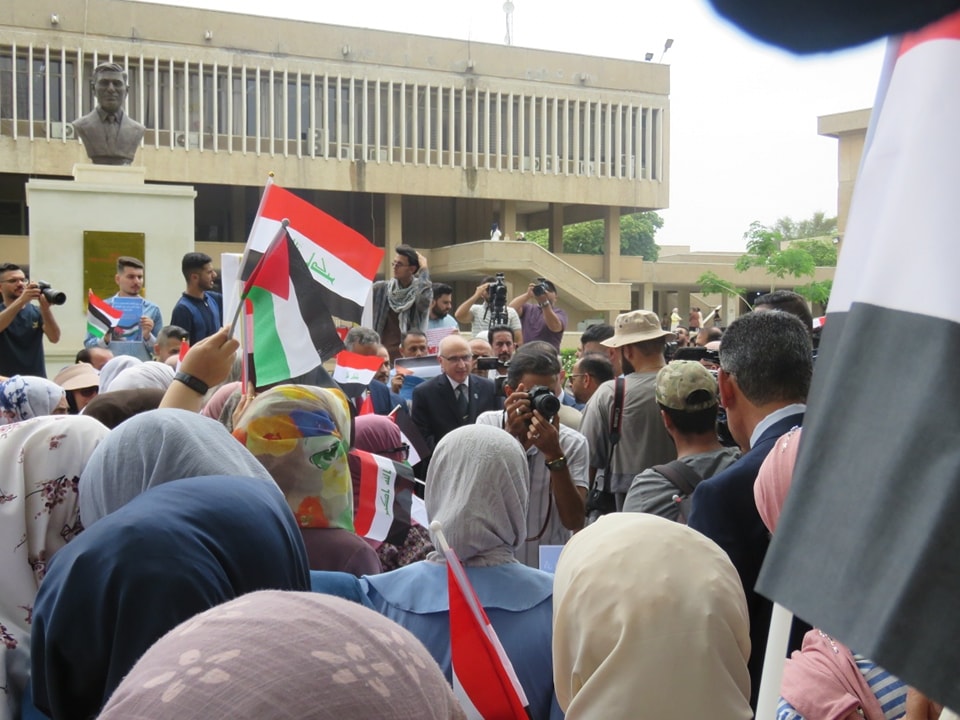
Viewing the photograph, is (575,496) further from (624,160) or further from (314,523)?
(624,160)

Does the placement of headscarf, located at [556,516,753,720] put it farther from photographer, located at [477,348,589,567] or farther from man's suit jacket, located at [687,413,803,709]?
photographer, located at [477,348,589,567]

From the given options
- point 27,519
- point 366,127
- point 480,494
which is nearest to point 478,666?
point 480,494

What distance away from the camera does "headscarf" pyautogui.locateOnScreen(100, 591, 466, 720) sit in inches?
45.1

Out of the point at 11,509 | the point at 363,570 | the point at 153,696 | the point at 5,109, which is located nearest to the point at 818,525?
the point at 153,696

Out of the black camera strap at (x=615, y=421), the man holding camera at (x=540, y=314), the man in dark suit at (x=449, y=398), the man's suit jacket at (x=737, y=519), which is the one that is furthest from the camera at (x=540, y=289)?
the man's suit jacket at (x=737, y=519)

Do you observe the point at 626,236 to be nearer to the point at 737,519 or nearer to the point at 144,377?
the point at 144,377

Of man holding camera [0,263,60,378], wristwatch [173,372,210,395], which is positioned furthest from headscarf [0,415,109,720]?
man holding camera [0,263,60,378]

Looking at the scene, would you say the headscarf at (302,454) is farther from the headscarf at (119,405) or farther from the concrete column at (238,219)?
the concrete column at (238,219)

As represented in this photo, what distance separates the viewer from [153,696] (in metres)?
1.17

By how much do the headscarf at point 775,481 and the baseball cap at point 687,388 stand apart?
1.36 metres

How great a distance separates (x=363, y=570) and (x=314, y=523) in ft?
0.66

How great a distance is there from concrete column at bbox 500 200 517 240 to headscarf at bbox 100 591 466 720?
3748 cm

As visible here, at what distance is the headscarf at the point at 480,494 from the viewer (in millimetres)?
3062

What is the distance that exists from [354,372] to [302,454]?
3220 millimetres
